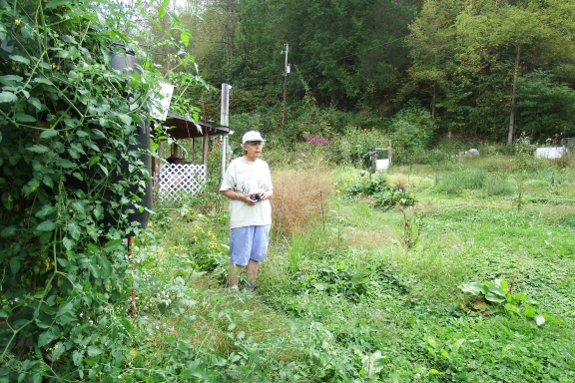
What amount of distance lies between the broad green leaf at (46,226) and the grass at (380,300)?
26.6 inches

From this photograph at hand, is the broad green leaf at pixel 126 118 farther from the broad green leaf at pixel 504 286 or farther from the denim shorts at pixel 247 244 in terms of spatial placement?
the broad green leaf at pixel 504 286

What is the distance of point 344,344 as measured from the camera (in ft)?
8.98

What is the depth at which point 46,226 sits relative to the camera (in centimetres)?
129

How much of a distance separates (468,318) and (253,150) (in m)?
2.26

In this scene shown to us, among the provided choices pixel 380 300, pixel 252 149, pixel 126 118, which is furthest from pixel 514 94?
pixel 126 118

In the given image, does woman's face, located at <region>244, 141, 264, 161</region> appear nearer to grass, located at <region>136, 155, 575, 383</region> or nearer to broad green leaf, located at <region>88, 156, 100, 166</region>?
grass, located at <region>136, 155, 575, 383</region>

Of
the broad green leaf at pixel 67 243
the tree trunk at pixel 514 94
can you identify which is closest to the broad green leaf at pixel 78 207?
the broad green leaf at pixel 67 243

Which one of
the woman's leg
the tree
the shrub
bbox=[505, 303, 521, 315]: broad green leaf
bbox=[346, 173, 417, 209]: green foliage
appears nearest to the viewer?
bbox=[505, 303, 521, 315]: broad green leaf

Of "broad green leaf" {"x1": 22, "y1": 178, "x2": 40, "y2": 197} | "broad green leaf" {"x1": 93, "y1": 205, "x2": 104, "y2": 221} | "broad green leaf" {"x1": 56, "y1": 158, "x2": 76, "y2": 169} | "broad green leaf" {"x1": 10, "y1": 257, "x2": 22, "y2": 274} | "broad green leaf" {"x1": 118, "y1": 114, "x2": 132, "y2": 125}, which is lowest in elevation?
"broad green leaf" {"x1": 10, "y1": 257, "x2": 22, "y2": 274}

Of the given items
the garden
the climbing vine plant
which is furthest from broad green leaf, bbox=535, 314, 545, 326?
the climbing vine plant

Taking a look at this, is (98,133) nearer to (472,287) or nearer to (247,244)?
(247,244)

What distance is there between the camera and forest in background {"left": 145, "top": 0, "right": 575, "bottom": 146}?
2238cm

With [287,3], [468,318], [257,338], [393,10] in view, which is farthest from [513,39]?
[257,338]

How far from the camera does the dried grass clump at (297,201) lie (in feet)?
17.8
